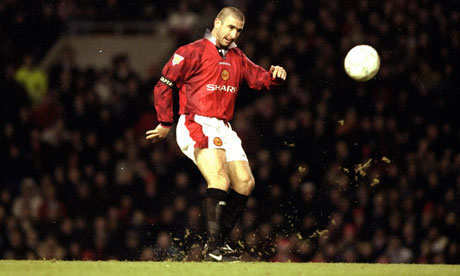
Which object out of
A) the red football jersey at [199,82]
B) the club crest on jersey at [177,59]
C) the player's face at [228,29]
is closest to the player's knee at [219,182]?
the red football jersey at [199,82]

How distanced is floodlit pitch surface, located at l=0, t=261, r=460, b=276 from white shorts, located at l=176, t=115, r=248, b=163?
34.2 inches

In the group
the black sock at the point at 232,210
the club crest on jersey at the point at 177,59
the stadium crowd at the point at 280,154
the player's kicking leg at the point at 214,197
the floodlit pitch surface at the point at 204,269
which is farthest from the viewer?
the stadium crowd at the point at 280,154

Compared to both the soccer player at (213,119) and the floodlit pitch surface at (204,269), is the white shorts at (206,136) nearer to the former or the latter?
the soccer player at (213,119)

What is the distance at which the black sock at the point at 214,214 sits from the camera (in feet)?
18.3

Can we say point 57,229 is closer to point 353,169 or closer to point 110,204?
point 110,204

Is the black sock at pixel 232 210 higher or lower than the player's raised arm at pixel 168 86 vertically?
lower

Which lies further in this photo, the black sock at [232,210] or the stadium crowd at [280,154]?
the stadium crowd at [280,154]

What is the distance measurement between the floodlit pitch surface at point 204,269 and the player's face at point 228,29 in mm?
1705

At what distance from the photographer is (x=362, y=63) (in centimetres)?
651

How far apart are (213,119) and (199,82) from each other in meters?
0.30

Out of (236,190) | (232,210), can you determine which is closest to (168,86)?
(236,190)

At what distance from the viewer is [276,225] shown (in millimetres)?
8766

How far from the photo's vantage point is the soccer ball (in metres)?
6.51

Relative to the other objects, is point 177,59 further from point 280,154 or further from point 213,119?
point 280,154
